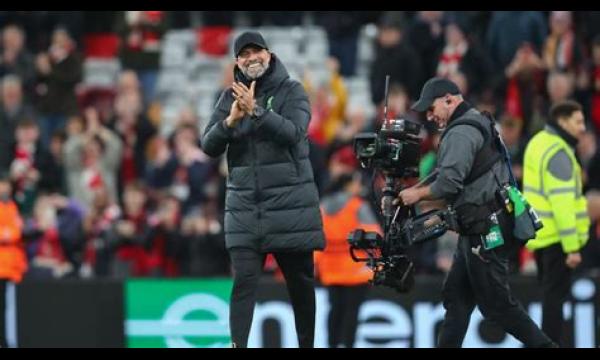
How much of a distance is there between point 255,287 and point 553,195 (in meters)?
2.65

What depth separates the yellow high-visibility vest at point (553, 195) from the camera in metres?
12.2

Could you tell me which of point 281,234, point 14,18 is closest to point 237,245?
point 281,234

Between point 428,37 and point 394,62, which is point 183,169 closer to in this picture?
point 394,62

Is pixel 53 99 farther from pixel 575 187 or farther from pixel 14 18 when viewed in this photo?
pixel 575 187

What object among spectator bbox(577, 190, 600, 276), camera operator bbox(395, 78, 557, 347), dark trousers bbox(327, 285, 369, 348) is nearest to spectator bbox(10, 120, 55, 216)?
dark trousers bbox(327, 285, 369, 348)

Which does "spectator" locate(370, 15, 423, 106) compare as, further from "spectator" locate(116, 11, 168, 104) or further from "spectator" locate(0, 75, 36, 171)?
"spectator" locate(0, 75, 36, 171)

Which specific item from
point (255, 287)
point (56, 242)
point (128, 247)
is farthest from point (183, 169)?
point (255, 287)

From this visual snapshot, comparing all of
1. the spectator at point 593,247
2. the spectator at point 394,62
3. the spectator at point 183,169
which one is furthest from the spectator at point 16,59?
the spectator at point 593,247

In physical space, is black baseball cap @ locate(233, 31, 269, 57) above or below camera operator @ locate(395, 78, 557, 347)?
above

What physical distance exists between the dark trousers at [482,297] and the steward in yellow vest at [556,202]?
55.6 inches

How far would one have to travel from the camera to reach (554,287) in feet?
41.0

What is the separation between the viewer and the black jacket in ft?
35.3

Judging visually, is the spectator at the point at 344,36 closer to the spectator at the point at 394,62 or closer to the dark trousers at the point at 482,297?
the spectator at the point at 394,62

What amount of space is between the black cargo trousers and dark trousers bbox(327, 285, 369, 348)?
146 inches
